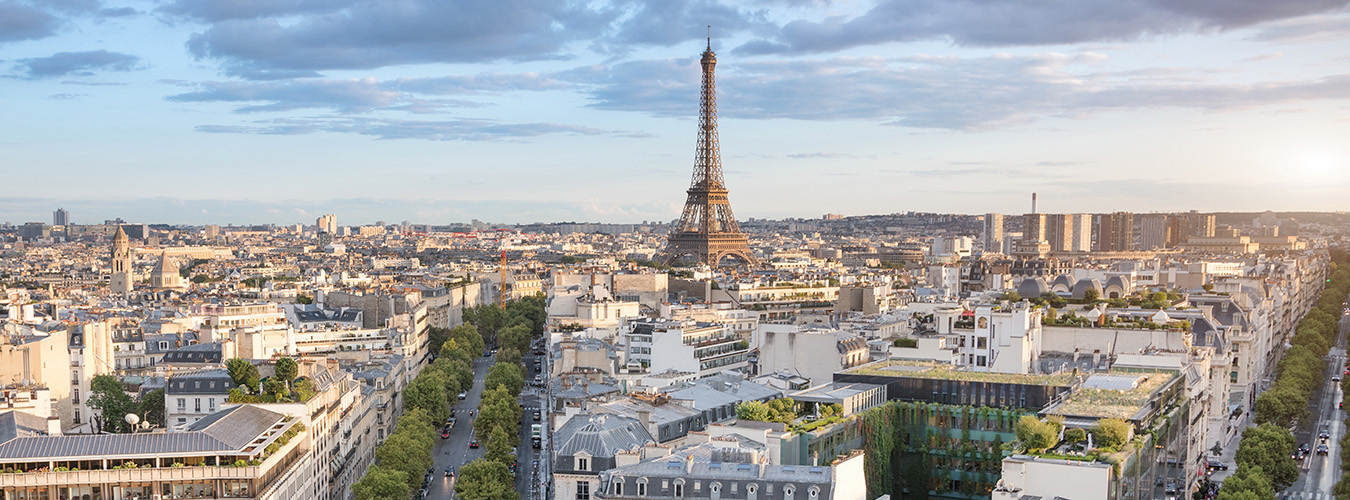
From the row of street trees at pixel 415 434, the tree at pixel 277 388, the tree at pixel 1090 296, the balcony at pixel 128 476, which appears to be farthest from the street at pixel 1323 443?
the balcony at pixel 128 476

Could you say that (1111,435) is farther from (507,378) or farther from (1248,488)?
(507,378)

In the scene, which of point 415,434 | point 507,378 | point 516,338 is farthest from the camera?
point 516,338

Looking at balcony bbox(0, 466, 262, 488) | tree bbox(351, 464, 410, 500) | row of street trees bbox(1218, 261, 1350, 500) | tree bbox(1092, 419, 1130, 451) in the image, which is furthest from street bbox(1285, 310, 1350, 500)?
balcony bbox(0, 466, 262, 488)

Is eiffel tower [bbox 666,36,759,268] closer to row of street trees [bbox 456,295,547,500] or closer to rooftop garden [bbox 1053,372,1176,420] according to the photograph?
row of street trees [bbox 456,295,547,500]

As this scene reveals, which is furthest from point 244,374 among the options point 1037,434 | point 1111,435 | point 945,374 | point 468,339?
point 468,339

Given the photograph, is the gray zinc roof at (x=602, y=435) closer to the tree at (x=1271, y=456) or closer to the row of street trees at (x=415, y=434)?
the row of street trees at (x=415, y=434)

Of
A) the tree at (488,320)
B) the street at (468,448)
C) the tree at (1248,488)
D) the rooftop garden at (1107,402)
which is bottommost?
the street at (468,448)

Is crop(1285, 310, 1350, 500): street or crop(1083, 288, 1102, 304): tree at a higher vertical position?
crop(1083, 288, 1102, 304): tree
